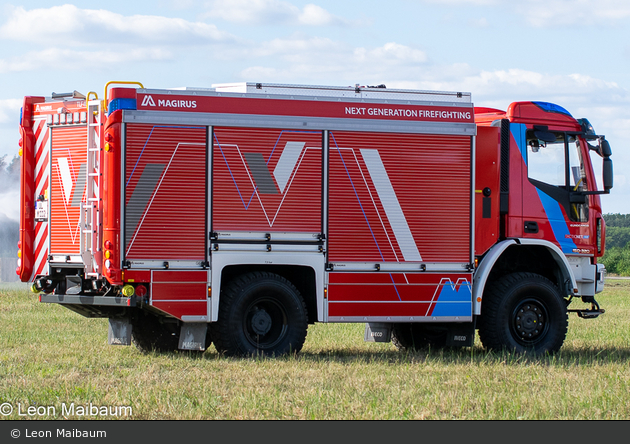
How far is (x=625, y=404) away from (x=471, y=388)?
144 cm

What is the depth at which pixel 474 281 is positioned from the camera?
11.8m

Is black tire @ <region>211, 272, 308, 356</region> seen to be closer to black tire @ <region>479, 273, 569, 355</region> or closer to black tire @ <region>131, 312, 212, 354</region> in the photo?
black tire @ <region>131, 312, 212, 354</region>

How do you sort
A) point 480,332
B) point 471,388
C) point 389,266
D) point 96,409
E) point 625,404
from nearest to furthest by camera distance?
point 96,409, point 625,404, point 471,388, point 389,266, point 480,332

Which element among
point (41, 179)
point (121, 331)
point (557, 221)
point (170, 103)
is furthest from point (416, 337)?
point (41, 179)

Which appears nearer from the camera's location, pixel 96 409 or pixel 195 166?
pixel 96 409

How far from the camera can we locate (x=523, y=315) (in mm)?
12148

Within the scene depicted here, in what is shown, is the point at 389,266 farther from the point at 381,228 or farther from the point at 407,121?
the point at 407,121

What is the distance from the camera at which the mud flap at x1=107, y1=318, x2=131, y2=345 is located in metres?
10.9

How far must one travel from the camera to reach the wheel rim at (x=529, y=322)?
39.8 ft

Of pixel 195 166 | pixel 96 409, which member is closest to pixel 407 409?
pixel 96 409

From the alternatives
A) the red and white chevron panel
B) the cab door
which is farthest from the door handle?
the red and white chevron panel

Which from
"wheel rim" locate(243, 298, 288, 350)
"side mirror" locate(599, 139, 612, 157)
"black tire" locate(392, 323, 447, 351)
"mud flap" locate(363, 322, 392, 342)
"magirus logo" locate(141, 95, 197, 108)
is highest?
"magirus logo" locate(141, 95, 197, 108)

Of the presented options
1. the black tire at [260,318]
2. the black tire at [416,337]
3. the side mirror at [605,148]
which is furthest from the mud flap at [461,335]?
the side mirror at [605,148]

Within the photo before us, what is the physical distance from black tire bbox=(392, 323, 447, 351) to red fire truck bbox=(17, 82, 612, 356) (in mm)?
884
